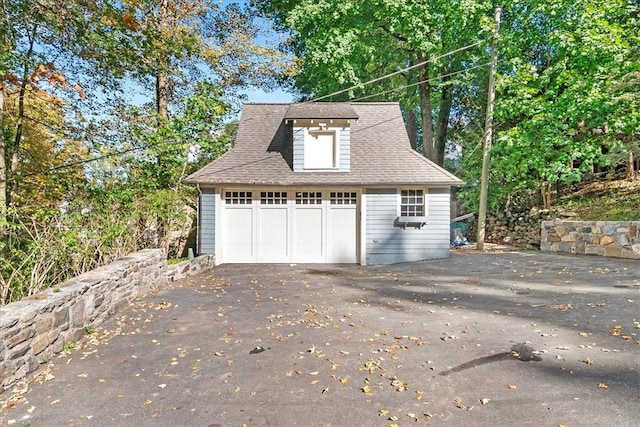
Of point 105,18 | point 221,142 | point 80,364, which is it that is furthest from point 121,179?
point 80,364

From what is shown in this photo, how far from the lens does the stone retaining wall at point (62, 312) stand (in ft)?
9.91

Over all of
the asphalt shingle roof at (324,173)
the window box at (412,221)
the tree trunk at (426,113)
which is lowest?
the window box at (412,221)

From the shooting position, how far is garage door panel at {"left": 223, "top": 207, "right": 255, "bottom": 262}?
996cm

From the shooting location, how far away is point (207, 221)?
9.73 meters

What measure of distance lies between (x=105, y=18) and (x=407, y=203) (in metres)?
8.30

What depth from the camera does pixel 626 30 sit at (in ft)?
34.8

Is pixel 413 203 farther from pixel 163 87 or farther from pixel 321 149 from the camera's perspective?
pixel 163 87

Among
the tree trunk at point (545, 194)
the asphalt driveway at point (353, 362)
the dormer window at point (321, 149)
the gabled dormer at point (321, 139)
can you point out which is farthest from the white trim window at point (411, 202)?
the tree trunk at point (545, 194)

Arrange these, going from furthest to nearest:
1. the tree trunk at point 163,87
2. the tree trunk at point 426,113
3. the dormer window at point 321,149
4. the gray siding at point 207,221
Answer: the tree trunk at point 426,113, the tree trunk at point 163,87, the dormer window at point 321,149, the gray siding at point 207,221

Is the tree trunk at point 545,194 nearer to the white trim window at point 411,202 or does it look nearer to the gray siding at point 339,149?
the white trim window at point 411,202

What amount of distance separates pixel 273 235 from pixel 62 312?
6412mm

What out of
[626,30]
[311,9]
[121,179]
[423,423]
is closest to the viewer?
[423,423]

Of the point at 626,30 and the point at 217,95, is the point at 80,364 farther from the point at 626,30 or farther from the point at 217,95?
the point at 626,30

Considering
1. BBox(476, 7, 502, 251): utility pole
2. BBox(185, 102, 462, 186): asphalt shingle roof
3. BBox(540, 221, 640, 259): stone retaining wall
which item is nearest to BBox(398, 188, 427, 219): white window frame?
BBox(185, 102, 462, 186): asphalt shingle roof
